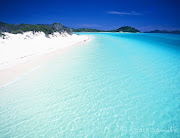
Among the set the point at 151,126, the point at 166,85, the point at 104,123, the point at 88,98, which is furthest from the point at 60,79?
the point at 166,85

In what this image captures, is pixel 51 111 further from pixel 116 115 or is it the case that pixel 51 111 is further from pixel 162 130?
pixel 162 130

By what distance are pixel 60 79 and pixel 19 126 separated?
318cm

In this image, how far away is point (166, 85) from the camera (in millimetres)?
5891

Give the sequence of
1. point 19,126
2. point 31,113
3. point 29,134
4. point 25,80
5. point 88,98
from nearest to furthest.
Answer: point 29,134 → point 19,126 → point 31,113 → point 88,98 → point 25,80

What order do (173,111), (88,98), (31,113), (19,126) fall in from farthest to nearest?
(88,98) < (173,111) < (31,113) < (19,126)

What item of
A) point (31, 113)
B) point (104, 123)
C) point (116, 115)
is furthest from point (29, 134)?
point (116, 115)

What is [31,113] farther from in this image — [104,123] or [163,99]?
[163,99]

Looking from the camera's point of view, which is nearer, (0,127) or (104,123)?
(0,127)

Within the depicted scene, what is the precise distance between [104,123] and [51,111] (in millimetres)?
1922

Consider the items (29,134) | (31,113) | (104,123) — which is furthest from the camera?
(31,113)

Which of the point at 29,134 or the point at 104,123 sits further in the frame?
the point at 104,123

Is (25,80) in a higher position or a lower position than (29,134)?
higher

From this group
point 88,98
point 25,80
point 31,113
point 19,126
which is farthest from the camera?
point 25,80

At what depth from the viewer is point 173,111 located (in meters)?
4.04
